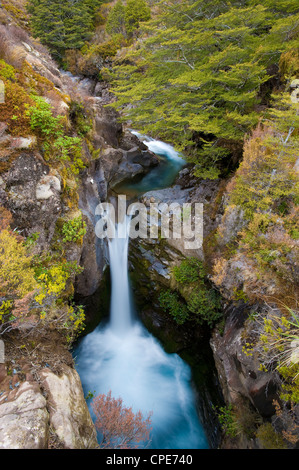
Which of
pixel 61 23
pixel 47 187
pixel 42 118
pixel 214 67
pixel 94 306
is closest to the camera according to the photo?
pixel 42 118

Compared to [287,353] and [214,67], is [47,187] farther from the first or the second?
[214,67]

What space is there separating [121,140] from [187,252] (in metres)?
9.88

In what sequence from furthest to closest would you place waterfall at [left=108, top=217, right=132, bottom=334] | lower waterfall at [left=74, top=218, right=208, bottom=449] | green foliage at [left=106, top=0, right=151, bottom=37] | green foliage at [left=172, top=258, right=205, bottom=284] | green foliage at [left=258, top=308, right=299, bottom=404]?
green foliage at [left=106, top=0, right=151, bottom=37] → waterfall at [left=108, top=217, right=132, bottom=334] → green foliage at [left=172, top=258, right=205, bottom=284] → lower waterfall at [left=74, top=218, right=208, bottom=449] → green foliage at [left=258, top=308, right=299, bottom=404]

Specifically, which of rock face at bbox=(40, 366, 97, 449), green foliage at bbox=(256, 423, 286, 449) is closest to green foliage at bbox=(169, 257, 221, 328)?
green foliage at bbox=(256, 423, 286, 449)

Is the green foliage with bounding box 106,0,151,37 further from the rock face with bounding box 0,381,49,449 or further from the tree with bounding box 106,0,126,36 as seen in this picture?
the rock face with bounding box 0,381,49,449

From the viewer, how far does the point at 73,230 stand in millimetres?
6590

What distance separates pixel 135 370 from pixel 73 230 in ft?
20.4

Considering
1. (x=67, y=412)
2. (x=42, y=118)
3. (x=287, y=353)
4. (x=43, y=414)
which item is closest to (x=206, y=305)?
(x=287, y=353)

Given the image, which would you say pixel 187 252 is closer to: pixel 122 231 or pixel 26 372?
pixel 122 231

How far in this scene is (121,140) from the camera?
48.9 ft

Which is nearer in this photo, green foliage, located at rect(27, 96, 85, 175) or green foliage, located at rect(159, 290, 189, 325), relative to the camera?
green foliage, located at rect(27, 96, 85, 175)

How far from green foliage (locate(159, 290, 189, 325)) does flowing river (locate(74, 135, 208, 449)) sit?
153 centimetres

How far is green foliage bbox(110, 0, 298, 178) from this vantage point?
7191 millimetres
